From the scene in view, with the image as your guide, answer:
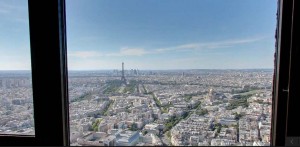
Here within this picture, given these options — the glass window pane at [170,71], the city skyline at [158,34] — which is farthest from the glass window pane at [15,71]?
the glass window pane at [170,71]

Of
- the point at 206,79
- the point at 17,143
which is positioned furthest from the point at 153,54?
the point at 17,143

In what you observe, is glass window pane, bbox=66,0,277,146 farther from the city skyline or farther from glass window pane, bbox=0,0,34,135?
glass window pane, bbox=0,0,34,135

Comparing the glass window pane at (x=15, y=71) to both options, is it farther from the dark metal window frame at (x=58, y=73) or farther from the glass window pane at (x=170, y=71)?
the glass window pane at (x=170, y=71)

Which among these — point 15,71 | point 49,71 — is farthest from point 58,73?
point 15,71

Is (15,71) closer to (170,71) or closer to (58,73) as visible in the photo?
(58,73)

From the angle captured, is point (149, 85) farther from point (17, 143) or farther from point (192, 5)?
point (17, 143)

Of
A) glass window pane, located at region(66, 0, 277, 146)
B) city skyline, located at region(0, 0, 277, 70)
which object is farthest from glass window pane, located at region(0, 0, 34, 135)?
glass window pane, located at region(66, 0, 277, 146)
